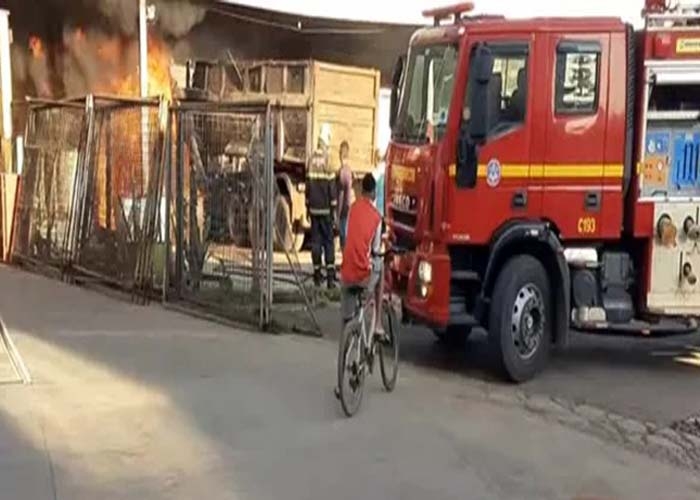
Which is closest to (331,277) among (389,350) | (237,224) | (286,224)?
(237,224)

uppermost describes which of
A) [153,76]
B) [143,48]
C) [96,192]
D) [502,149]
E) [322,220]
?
[143,48]

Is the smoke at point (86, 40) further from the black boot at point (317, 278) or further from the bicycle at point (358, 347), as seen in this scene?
the bicycle at point (358, 347)

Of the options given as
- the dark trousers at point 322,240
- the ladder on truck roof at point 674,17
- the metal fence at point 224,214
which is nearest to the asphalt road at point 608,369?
the metal fence at point 224,214

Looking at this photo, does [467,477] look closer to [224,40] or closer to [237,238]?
[237,238]

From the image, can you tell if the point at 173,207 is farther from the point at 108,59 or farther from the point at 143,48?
the point at 108,59

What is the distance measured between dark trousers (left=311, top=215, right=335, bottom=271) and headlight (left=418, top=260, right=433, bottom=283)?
5.68m

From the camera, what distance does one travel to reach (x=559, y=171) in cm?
925

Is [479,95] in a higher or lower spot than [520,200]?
higher

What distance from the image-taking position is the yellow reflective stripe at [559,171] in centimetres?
915

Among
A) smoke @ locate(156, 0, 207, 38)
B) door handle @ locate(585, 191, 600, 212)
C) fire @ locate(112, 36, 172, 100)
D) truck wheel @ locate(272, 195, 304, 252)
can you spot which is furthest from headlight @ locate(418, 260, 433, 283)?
smoke @ locate(156, 0, 207, 38)

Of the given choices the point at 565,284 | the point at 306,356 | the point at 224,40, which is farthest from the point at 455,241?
the point at 224,40

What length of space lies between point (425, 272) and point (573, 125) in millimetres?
1881

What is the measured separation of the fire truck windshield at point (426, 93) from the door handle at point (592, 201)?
1468mm

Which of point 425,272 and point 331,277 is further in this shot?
point 331,277
